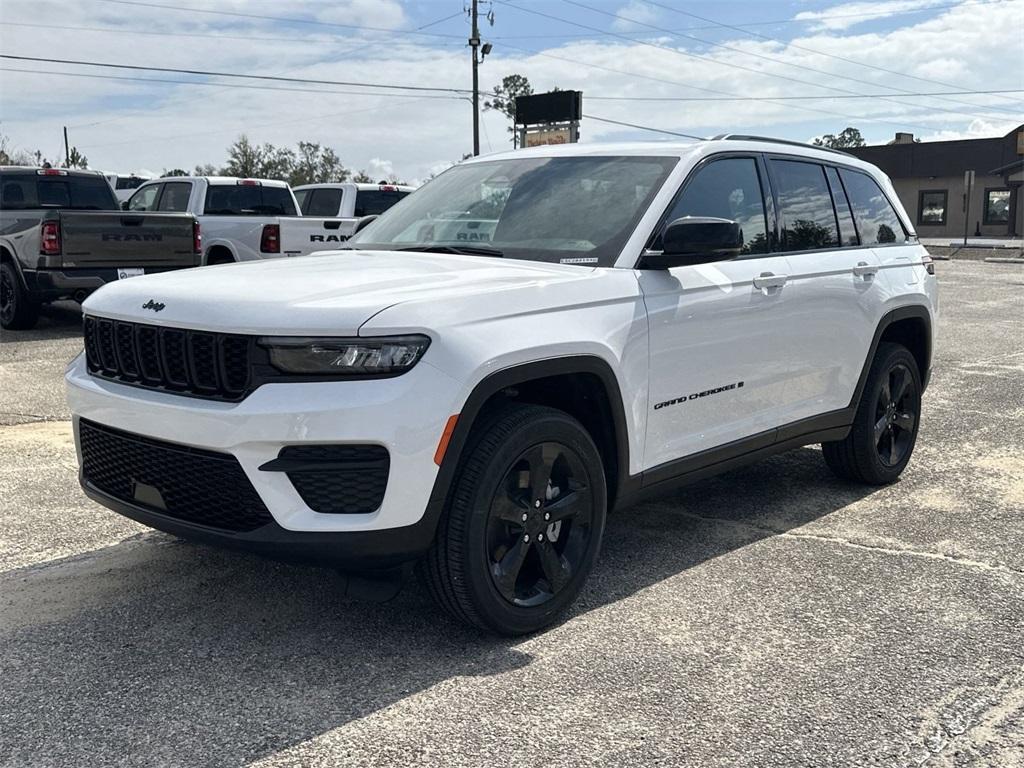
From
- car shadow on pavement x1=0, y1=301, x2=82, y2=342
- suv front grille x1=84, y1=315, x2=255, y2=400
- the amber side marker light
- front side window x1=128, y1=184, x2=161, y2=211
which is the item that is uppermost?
front side window x1=128, y1=184, x2=161, y2=211

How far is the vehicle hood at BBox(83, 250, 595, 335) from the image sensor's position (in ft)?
10.6

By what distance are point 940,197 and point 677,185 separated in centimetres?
5390

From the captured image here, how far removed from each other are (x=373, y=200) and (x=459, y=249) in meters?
11.1

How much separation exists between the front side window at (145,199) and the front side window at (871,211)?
11.4m

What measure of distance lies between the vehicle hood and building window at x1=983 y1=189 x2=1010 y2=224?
53.1m

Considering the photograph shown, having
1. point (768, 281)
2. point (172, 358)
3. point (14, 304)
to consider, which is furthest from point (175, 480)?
point (14, 304)

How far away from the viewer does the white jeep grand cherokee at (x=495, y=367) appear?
323 centimetres

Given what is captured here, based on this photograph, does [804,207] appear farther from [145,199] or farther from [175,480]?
[145,199]

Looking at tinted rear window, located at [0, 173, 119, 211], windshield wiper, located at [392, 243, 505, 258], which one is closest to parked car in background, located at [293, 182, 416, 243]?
tinted rear window, located at [0, 173, 119, 211]

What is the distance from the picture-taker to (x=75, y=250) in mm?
11148

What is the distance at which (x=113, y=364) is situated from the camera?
12.4ft

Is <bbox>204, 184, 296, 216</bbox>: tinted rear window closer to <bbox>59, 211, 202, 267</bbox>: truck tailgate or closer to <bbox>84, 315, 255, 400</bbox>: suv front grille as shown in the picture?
<bbox>59, 211, 202, 267</bbox>: truck tailgate

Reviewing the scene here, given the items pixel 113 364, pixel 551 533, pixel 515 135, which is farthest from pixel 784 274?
pixel 515 135

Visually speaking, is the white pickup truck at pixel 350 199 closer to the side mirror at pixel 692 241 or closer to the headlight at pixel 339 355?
the side mirror at pixel 692 241
